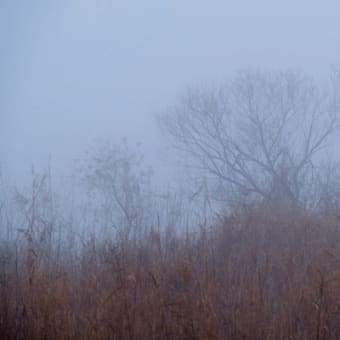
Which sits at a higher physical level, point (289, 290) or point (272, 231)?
point (272, 231)

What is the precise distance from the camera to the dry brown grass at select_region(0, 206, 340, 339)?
3.83 meters

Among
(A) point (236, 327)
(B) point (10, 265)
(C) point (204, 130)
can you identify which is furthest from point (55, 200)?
(C) point (204, 130)

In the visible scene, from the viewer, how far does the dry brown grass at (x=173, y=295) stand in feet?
12.6

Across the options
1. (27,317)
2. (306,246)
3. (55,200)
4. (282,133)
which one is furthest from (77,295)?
(282,133)

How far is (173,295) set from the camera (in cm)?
430

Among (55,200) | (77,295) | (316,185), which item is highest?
(316,185)

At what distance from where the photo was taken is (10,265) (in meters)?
5.25

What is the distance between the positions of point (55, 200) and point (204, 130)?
965 centimetres

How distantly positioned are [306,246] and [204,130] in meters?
11.8

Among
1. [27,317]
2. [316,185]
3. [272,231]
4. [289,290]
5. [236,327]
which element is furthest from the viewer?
[316,185]

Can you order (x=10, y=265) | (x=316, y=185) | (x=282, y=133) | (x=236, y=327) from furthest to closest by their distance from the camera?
(x=282, y=133)
(x=316, y=185)
(x=10, y=265)
(x=236, y=327)

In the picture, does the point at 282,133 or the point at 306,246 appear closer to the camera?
the point at 306,246

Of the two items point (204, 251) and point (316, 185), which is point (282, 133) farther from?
point (204, 251)

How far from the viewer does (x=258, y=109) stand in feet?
56.4
